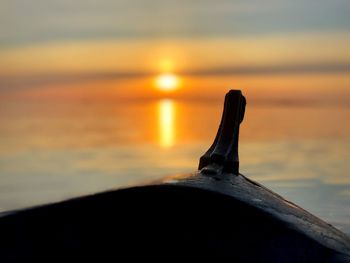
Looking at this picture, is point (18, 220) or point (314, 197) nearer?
point (18, 220)

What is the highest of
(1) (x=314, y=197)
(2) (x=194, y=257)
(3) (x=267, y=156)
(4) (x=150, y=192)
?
(3) (x=267, y=156)

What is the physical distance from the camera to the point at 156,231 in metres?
4.97

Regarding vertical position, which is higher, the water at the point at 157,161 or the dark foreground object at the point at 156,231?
the water at the point at 157,161

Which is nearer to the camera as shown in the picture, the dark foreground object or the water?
the dark foreground object

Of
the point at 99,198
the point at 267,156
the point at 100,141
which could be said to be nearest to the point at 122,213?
the point at 99,198

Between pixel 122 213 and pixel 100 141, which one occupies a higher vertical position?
pixel 100 141

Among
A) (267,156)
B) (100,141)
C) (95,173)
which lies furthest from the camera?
(100,141)

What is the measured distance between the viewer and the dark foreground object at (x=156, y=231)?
193 inches

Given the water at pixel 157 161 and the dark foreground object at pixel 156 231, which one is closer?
the dark foreground object at pixel 156 231

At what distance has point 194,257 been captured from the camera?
494cm

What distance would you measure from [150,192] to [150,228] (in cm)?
19

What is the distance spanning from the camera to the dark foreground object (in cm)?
490

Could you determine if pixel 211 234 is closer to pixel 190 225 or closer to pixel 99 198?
pixel 190 225

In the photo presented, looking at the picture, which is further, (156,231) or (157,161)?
(157,161)
